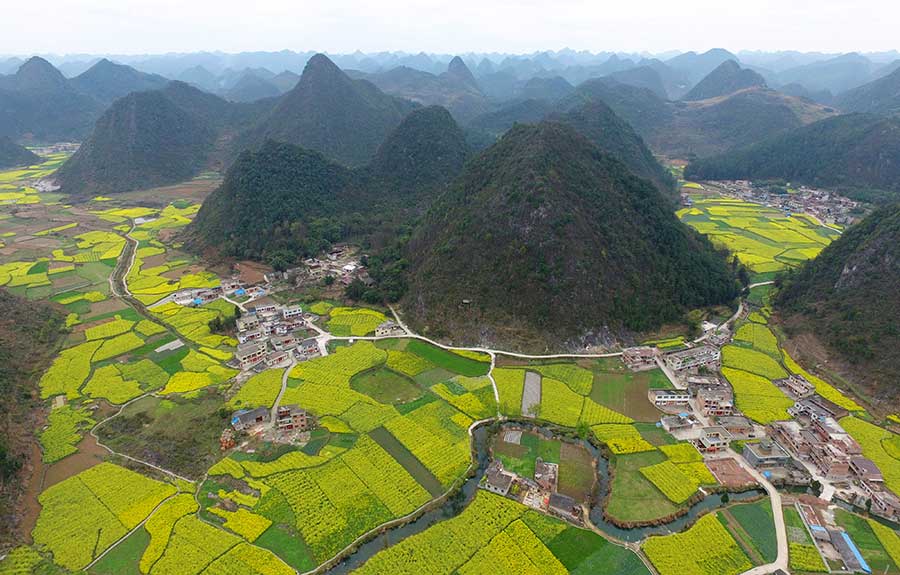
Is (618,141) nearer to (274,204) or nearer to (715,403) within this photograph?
(274,204)

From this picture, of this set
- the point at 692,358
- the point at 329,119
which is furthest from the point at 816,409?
the point at 329,119

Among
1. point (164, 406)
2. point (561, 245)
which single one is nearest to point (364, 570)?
point (164, 406)

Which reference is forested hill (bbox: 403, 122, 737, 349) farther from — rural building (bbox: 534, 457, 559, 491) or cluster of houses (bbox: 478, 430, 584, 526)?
cluster of houses (bbox: 478, 430, 584, 526)

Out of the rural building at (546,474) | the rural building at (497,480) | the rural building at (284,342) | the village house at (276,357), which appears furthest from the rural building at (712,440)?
the rural building at (284,342)

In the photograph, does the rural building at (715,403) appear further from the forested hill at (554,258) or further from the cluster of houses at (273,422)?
the cluster of houses at (273,422)

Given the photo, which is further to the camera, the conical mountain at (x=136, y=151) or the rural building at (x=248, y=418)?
the conical mountain at (x=136, y=151)

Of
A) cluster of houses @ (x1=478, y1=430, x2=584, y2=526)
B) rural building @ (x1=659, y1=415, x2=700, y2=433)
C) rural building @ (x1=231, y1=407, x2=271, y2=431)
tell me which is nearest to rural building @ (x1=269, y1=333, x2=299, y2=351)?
rural building @ (x1=231, y1=407, x2=271, y2=431)
